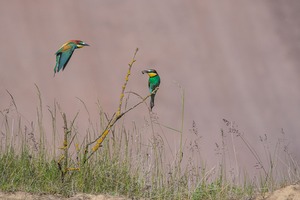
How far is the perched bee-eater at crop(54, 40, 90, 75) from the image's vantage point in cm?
379

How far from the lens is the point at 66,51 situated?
3.79 meters

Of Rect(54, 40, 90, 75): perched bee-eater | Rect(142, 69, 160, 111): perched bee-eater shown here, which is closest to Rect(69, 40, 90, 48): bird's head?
Rect(54, 40, 90, 75): perched bee-eater

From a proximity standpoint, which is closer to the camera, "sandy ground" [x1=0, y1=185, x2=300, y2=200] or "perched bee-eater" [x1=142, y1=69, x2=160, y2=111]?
"sandy ground" [x1=0, y1=185, x2=300, y2=200]

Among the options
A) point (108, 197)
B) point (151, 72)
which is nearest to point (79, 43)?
point (151, 72)

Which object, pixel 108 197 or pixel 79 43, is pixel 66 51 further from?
pixel 108 197

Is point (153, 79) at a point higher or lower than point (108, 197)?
higher

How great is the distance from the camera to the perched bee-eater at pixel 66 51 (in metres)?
3.79

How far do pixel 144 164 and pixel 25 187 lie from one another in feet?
3.43

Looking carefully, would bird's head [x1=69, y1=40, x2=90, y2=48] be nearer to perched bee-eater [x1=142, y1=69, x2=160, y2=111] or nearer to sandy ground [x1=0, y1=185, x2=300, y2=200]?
perched bee-eater [x1=142, y1=69, x2=160, y2=111]

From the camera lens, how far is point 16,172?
443 centimetres

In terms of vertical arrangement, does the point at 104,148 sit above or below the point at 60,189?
above

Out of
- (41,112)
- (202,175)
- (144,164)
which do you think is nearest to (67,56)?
(41,112)

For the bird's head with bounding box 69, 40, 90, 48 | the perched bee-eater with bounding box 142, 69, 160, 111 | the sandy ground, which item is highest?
the bird's head with bounding box 69, 40, 90, 48

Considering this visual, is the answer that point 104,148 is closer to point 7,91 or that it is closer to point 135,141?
point 135,141
